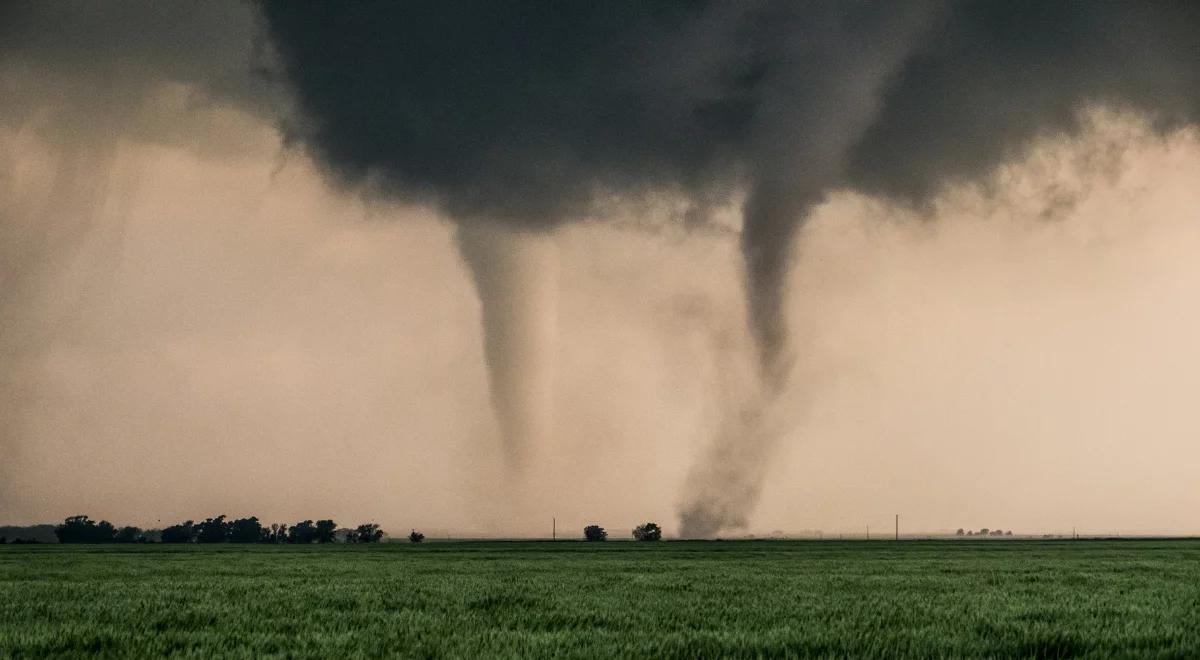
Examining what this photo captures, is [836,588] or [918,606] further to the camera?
[836,588]

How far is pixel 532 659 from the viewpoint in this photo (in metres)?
9.23

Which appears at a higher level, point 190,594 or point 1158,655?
point 1158,655

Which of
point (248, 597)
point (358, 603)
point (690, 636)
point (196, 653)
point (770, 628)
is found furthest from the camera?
point (248, 597)

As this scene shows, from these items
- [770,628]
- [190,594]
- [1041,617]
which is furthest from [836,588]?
[190,594]

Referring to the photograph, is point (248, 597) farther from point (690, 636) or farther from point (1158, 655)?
point (1158, 655)

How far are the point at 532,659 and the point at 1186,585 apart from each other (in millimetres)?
20750

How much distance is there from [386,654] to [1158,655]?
903cm

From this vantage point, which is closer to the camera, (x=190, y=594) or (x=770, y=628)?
(x=770, y=628)

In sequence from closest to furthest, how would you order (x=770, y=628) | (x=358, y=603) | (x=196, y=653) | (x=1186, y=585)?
(x=196, y=653) → (x=770, y=628) → (x=358, y=603) → (x=1186, y=585)

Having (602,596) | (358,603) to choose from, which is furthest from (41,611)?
(602,596)

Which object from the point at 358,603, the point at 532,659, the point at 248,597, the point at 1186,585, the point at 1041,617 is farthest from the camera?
the point at 1186,585

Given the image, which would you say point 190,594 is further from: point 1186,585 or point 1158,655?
point 1186,585

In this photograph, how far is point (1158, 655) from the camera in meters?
9.46

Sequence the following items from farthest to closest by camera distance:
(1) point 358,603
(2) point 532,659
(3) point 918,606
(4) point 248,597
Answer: (4) point 248,597 → (1) point 358,603 → (3) point 918,606 → (2) point 532,659
